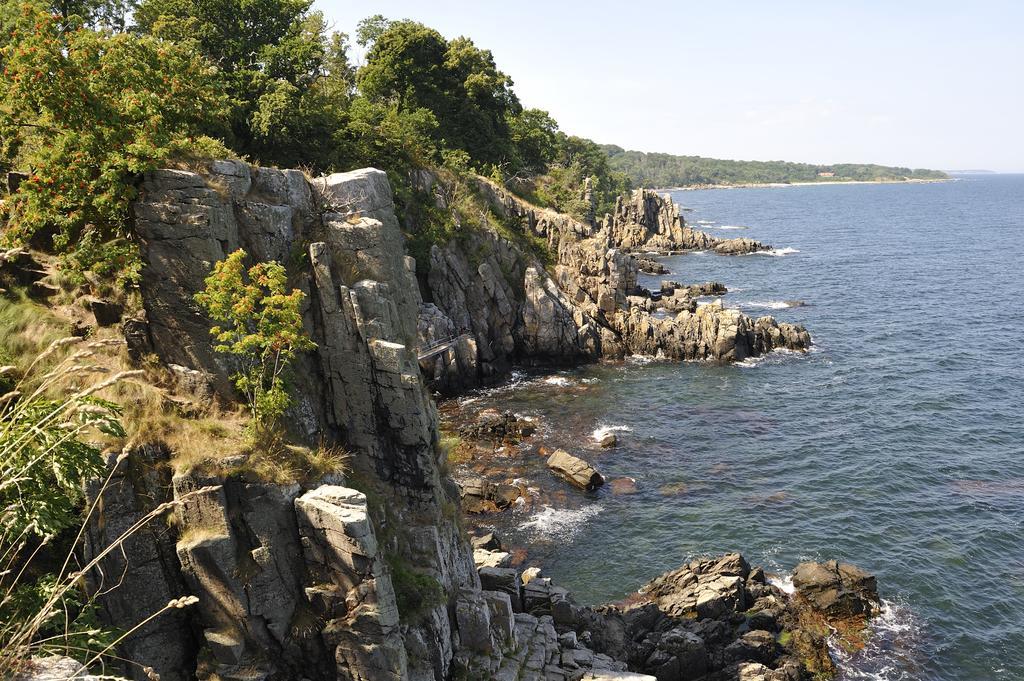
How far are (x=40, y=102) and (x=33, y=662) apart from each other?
1906 centimetres

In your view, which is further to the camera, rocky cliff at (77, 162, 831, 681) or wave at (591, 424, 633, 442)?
wave at (591, 424, 633, 442)

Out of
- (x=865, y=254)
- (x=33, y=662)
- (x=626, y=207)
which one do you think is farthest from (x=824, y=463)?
(x=626, y=207)

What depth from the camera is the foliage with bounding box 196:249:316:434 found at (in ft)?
63.6

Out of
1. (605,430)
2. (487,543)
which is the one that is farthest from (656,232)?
(487,543)

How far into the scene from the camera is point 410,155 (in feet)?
220

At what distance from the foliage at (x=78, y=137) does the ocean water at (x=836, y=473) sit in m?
28.8

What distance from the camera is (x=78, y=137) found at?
2025 cm

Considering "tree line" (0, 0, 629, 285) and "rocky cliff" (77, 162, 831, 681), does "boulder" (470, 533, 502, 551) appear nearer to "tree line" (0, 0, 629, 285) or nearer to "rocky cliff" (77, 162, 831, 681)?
"rocky cliff" (77, 162, 831, 681)

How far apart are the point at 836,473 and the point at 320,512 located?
41.9 meters

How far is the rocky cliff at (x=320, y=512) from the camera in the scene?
17.6m

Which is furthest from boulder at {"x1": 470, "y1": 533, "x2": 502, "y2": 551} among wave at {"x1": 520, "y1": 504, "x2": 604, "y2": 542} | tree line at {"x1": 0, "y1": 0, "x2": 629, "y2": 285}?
tree line at {"x1": 0, "y1": 0, "x2": 629, "y2": 285}

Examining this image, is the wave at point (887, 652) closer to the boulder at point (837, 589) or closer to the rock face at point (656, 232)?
the boulder at point (837, 589)

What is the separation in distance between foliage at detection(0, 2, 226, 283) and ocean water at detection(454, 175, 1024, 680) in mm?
28800

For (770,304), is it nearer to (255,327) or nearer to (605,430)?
(605,430)
